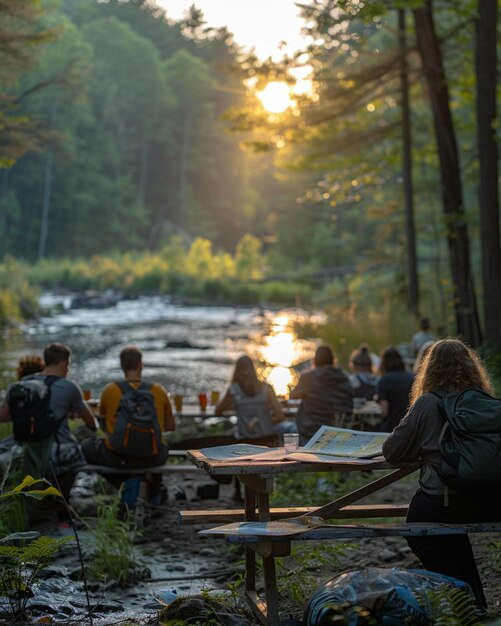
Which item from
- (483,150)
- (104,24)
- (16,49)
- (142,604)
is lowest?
(142,604)

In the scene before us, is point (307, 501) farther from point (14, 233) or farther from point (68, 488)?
point (14, 233)

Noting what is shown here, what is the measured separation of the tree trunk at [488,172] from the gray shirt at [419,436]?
817 cm

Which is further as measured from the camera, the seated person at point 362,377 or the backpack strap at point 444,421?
the seated person at point 362,377

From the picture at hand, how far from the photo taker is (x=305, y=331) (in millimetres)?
19078

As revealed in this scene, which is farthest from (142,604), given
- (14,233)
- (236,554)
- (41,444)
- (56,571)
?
(14,233)

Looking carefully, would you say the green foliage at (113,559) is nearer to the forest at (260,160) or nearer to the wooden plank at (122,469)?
the wooden plank at (122,469)

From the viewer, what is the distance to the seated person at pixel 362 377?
1050cm

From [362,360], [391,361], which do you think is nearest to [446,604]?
[391,361]

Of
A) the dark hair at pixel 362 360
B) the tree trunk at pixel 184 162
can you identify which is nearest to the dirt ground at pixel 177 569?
the dark hair at pixel 362 360

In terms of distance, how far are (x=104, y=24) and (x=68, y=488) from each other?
81877 millimetres

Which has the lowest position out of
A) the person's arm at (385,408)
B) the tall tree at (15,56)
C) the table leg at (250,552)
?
the table leg at (250,552)

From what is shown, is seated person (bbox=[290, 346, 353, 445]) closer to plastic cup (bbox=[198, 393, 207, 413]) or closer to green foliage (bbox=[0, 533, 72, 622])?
plastic cup (bbox=[198, 393, 207, 413])

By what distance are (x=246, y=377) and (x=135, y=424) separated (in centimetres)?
122

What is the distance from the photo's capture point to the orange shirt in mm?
7464
